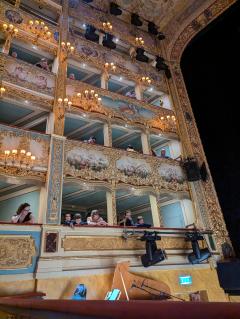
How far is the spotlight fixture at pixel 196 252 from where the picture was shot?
827 cm

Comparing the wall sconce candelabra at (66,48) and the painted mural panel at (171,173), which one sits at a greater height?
the wall sconce candelabra at (66,48)

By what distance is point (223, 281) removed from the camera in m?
8.66

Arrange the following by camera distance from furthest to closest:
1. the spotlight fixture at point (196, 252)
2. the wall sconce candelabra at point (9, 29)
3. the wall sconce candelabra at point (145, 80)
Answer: the wall sconce candelabra at point (145, 80)
the wall sconce candelabra at point (9, 29)
the spotlight fixture at point (196, 252)

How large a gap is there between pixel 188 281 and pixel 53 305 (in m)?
8.27

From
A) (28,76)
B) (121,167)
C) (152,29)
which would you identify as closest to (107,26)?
(152,29)

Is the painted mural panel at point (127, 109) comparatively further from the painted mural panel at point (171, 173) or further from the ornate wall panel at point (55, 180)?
the ornate wall panel at point (55, 180)

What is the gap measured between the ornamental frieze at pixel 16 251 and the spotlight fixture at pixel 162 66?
11881mm

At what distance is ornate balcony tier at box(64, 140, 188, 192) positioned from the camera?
8.57 meters

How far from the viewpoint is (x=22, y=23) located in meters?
10.4

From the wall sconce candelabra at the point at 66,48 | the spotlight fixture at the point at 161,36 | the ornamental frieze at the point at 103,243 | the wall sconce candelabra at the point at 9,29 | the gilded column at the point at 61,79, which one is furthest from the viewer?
the spotlight fixture at the point at 161,36

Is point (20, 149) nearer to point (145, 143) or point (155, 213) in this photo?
point (155, 213)

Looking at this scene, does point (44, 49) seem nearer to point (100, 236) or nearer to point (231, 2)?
point (100, 236)

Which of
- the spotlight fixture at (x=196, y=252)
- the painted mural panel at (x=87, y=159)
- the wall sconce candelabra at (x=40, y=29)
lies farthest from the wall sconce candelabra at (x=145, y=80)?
the spotlight fixture at (x=196, y=252)

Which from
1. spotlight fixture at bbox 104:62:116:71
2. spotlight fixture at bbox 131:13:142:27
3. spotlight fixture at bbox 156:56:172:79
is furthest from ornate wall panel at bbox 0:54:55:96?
spotlight fixture at bbox 131:13:142:27
